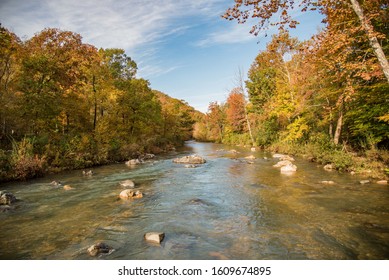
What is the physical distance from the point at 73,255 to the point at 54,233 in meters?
1.58

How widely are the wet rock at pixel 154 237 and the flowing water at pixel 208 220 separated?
0.14 metres

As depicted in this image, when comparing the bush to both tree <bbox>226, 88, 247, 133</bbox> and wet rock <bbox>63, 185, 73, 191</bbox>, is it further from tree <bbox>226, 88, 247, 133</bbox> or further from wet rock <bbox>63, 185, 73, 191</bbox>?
tree <bbox>226, 88, 247, 133</bbox>

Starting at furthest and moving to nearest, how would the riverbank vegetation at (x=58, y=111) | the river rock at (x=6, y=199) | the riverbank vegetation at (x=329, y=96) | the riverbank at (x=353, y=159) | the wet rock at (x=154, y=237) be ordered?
the riverbank vegetation at (x=58, y=111)
the riverbank at (x=353, y=159)
the river rock at (x=6, y=199)
the riverbank vegetation at (x=329, y=96)
the wet rock at (x=154, y=237)

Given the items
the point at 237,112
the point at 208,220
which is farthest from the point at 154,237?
the point at 237,112

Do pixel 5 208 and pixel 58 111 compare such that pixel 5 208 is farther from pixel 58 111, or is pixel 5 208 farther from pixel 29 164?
pixel 58 111

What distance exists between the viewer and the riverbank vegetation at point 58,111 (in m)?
15.8

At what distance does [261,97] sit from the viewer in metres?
37.6

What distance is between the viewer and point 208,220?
280 inches

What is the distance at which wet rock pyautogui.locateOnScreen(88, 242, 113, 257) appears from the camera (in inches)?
203

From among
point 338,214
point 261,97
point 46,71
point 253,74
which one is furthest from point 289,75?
point 46,71

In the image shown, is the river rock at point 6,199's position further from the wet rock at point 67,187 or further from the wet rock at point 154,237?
the wet rock at point 154,237

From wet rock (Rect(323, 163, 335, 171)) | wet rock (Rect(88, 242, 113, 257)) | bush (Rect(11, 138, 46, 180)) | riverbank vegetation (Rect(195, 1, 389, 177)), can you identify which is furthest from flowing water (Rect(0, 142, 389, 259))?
riverbank vegetation (Rect(195, 1, 389, 177))

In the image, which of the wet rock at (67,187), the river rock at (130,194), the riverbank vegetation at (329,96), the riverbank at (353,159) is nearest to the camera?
the riverbank vegetation at (329,96)

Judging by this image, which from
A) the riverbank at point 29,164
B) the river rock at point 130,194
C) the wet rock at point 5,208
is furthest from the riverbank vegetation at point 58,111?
the river rock at point 130,194
